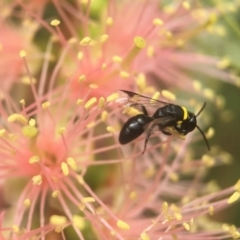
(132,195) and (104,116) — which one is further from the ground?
(104,116)

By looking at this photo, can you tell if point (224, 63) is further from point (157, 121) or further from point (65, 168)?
point (65, 168)

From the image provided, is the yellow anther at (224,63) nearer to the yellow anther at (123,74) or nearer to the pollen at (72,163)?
the yellow anther at (123,74)

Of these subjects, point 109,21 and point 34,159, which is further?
point 109,21

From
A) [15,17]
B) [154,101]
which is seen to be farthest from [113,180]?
[15,17]

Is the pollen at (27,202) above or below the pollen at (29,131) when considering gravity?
below

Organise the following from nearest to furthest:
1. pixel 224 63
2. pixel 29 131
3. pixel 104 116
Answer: pixel 29 131 → pixel 104 116 → pixel 224 63

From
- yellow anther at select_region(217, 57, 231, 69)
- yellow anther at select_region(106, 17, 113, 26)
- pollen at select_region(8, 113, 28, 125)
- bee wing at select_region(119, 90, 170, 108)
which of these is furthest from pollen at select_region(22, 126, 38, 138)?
yellow anther at select_region(217, 57, 231, 69)

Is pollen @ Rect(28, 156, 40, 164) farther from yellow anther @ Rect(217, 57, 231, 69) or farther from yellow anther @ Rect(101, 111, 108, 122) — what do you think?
yellow anther @ Rect(217, 57, 231, 69)

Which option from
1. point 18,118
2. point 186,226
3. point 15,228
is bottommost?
point 186,226

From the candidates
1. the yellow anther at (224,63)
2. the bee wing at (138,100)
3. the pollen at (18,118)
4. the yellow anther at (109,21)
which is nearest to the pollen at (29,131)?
the pollen at (18,118)

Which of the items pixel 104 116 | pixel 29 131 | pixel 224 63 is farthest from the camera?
pixel 224 63

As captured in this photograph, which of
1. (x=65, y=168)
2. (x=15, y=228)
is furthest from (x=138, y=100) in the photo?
(x=15, y=228)
